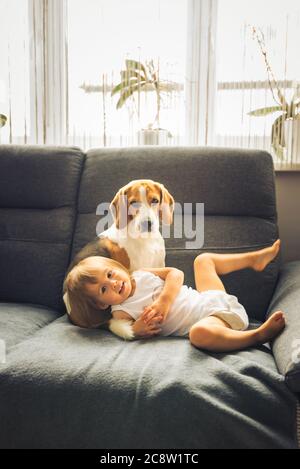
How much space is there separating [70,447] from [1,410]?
0.60 feet

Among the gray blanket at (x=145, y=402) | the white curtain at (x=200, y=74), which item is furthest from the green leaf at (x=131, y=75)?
the gray blanket at (x=145, y=402)

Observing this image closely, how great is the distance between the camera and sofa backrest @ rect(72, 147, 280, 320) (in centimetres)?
162

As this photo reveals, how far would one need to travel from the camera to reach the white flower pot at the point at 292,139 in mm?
1998

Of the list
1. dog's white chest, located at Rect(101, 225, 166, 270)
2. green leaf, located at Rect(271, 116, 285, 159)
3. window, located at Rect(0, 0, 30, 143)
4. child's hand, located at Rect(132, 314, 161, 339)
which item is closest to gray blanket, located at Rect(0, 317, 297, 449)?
child's hand, located at Rect(132, 314, 161, 339)

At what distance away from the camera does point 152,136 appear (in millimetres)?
2088

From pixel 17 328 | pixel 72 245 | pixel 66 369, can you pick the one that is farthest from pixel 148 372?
pixel 72 245

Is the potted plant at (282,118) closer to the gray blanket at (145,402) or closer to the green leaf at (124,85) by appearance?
the green leaf at (124,85)

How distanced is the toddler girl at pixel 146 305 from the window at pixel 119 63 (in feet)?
3.22

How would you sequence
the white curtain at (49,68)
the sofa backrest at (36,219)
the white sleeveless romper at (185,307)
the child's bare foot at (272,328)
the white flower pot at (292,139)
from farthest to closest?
the white curtain at (49,68) → the white flower pot at (292,139) → the sofa backrest at (36,219) → the white sleeveless romper at (185,307) → the child's bare foot at (272,328)

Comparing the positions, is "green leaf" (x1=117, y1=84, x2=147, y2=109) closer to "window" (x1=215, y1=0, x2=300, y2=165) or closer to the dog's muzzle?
"window" (x1=215, y1=0, x2=300, y2=165)

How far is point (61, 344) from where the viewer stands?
1247 millimetres

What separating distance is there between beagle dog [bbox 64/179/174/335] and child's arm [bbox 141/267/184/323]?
0.24ft

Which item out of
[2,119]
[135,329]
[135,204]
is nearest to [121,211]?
[135,204]
